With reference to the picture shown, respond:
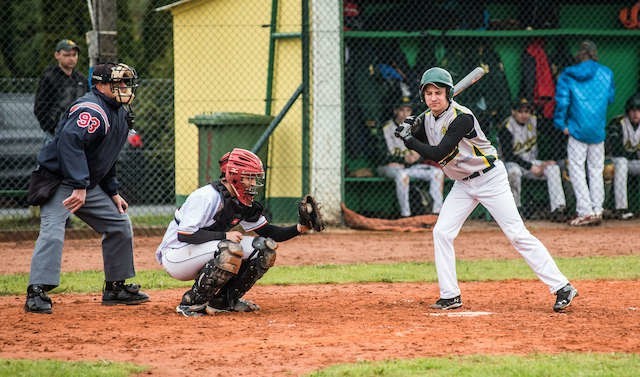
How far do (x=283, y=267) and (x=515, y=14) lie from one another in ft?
21.0

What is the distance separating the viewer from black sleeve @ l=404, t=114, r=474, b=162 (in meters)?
7.12

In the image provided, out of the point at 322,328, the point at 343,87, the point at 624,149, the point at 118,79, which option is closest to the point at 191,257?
the point at 322,328

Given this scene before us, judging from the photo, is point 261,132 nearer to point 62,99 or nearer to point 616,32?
point 62,99

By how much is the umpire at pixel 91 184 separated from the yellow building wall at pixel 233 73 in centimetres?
587

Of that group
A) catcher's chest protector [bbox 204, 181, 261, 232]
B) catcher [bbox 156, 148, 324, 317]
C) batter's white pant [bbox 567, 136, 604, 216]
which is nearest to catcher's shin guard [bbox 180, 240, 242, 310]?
catcher [bbox 156, 148, 324, 317]

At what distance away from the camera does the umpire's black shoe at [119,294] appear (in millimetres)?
7820

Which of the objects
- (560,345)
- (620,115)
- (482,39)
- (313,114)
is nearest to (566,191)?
(620,115)

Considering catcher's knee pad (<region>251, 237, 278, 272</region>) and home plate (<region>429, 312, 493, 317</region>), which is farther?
home plate (<region>429, 312, 493, 317</region>)

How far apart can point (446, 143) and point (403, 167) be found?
6.53 metres

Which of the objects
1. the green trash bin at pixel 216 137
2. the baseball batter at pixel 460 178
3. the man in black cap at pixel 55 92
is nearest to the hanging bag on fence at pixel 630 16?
the green trash bin at pixel 216 137

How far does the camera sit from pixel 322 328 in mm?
6668

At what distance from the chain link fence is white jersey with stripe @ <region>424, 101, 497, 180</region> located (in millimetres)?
5565

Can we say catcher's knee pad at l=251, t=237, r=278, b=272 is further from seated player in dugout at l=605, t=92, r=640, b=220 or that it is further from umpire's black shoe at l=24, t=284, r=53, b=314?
seated player in dugout at l=605, t=92, r=640, b=220

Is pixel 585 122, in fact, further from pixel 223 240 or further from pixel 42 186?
pixel 42 186
